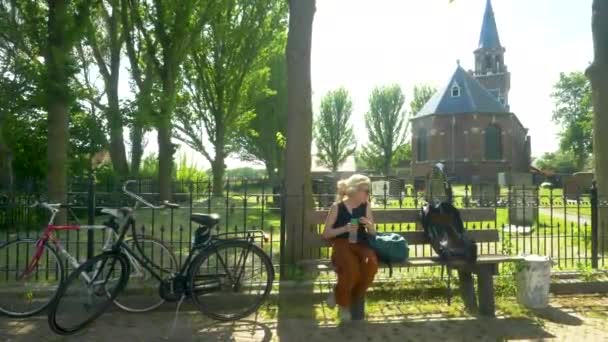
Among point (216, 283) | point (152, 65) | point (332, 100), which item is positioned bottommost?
point (216, 283)

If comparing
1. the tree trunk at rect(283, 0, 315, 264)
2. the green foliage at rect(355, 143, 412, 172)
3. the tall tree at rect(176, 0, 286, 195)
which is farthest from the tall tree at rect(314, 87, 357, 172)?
the tree trunk at rect(283, 0, 315, 264)

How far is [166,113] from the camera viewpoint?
54.9ft

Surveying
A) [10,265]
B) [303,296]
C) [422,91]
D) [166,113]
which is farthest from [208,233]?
→ [422,91]

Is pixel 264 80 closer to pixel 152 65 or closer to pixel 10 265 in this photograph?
pixel 152 65

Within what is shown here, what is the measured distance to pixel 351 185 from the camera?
17.5 ft

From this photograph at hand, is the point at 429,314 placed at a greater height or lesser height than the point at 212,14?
lesser

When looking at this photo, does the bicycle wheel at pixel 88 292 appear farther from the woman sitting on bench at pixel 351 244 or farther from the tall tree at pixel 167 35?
the tall tree at pixel 167 35

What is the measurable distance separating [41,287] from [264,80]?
23.9 meters

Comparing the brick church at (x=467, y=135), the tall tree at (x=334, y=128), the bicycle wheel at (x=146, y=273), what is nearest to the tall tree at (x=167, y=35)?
the bicycle wheel at (x=146, y=273)

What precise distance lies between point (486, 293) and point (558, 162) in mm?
81941

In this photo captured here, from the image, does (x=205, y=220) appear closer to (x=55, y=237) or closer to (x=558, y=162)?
(x=55, y=237)

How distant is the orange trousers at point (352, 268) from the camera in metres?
5.15

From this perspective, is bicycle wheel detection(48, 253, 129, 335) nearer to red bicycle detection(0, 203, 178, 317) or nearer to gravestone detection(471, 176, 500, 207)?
red bicycle detection(0, 203, 178, 317)

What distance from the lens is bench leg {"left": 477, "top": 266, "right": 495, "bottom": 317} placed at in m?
5.52
